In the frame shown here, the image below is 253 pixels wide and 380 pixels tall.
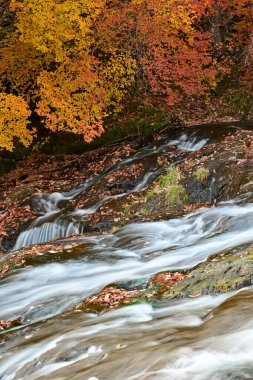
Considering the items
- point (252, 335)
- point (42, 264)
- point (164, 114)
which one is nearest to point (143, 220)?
point (42, 264)

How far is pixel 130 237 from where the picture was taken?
9961 mm

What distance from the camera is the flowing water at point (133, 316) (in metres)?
3.89

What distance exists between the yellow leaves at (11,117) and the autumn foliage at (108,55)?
0.04 m

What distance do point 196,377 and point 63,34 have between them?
13.9 metres

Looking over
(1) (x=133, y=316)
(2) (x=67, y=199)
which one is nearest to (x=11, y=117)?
(2) (x=67, y=199)

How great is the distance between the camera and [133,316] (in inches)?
227

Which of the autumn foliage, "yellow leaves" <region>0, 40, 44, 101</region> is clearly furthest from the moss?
"yellow leaves" <region>0, 40, 44, 101</region>

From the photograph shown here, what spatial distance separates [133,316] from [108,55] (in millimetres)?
15800

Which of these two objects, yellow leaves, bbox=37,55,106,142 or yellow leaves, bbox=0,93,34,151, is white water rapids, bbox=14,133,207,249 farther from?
yellow leaves, bbox=0,93,34,151

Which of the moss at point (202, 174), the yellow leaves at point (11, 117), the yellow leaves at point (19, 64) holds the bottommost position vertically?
the moss at point (202, 174)

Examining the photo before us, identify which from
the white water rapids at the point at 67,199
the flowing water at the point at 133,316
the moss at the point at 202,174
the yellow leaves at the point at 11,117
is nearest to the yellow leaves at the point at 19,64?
the yellow leaves at the point at 11,117

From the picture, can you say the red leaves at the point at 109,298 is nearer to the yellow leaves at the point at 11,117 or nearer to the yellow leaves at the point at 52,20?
the yellow leaves at the point at 11,117

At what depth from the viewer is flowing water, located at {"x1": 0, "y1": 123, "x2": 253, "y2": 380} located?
12.8 ft

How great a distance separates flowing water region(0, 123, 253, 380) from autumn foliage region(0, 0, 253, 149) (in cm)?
778
